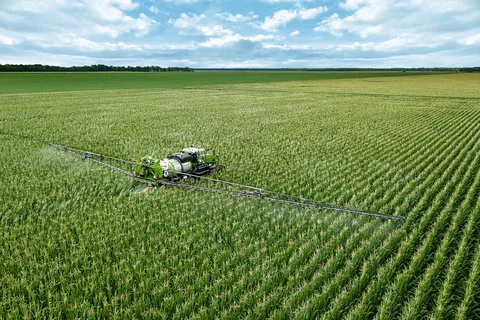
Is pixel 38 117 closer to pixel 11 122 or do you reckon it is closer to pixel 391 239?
pixel 11 122

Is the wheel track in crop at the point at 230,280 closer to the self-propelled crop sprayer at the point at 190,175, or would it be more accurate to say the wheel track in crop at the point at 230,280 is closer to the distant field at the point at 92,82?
the self-propelled crop sprayer at the point at 190,175

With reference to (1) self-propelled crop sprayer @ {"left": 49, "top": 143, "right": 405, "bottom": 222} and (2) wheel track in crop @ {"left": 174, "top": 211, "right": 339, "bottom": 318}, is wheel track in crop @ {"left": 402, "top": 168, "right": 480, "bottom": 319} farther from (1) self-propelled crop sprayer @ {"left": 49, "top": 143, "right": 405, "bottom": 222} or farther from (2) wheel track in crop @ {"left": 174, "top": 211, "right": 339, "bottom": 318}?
(1) self-propelled crop sprayer @ {"left": 49, "top": 143, "right": 405, "bottom": 222}

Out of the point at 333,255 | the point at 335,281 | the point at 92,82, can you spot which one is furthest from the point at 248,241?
the point at 92,82

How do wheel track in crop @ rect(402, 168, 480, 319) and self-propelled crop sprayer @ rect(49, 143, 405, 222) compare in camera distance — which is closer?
wheel track in crop @ rect(402, 168, 480, 319)

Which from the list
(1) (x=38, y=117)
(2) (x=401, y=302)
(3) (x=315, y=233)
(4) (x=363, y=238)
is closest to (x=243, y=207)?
(3) (x=315, y=233)

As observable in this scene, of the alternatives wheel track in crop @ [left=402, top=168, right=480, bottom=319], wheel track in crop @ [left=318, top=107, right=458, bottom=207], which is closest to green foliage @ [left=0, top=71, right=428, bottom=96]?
wheel track in crop @ [left=318, top=107, right=458, bottom=207]

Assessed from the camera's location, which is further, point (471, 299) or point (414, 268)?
point (414, 268)

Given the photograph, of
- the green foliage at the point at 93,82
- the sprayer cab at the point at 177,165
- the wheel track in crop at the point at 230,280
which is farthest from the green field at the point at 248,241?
the green foliage at the point at 93,82

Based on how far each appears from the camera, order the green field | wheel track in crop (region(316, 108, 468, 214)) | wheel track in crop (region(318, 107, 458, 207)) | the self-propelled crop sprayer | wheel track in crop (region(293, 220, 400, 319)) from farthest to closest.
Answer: wheel track in crop (region(316, 108, 468, 214)) < wheel track in crop (region(318, 107, 458, 207)) < the self-propelled crop sprayer < the green field < wheel track in crop (region(293, 220, 400, 319))

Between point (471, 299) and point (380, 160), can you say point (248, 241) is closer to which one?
point (471, 299)
